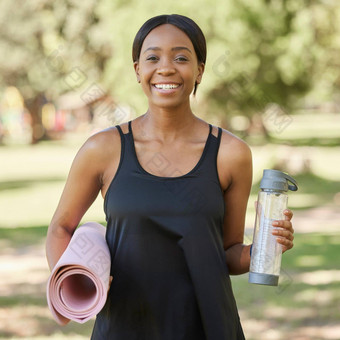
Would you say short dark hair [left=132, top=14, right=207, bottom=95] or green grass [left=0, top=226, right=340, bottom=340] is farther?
green grass [left=0, top=226, right=340, bottom=340]

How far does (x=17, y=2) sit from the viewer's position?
99.3 feet

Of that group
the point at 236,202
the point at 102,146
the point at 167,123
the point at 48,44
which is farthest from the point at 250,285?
the point at 48,44

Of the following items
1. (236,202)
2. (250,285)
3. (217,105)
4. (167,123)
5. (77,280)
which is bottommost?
(77,280)

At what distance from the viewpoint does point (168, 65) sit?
8.09 ft

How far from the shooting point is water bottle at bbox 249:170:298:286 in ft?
7.91

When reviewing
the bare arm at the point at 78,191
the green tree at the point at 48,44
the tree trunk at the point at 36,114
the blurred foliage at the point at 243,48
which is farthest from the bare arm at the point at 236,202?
the tree trunk at the point at 36,114

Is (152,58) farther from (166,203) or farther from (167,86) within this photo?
(166,203)

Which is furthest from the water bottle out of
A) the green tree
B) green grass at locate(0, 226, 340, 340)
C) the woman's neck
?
the green tree

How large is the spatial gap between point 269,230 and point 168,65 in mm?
669

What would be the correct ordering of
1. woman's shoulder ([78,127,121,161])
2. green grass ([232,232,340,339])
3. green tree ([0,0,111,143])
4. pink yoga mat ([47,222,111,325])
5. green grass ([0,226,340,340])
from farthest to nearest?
green tree ([0,0,111,143]) → green grass ([232,232,340,339]) → green grass ([0,226,340,340]) → woman's shoulder ([78,127,121,161]) → pink yoga mat ([47,222,111,325])

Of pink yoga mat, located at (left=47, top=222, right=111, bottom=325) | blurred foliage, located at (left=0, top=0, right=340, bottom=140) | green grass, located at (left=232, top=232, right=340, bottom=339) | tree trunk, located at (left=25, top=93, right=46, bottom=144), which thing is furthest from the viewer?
tree trunk, located at (left=25, top=93, right=46, bottom=144)

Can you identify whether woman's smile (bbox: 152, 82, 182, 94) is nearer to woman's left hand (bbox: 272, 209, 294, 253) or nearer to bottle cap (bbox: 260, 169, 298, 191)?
bottle cap (bbox: 260, 169, 298, 191)

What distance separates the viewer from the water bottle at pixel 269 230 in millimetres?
2412

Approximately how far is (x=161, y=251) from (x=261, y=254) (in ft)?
1.12
